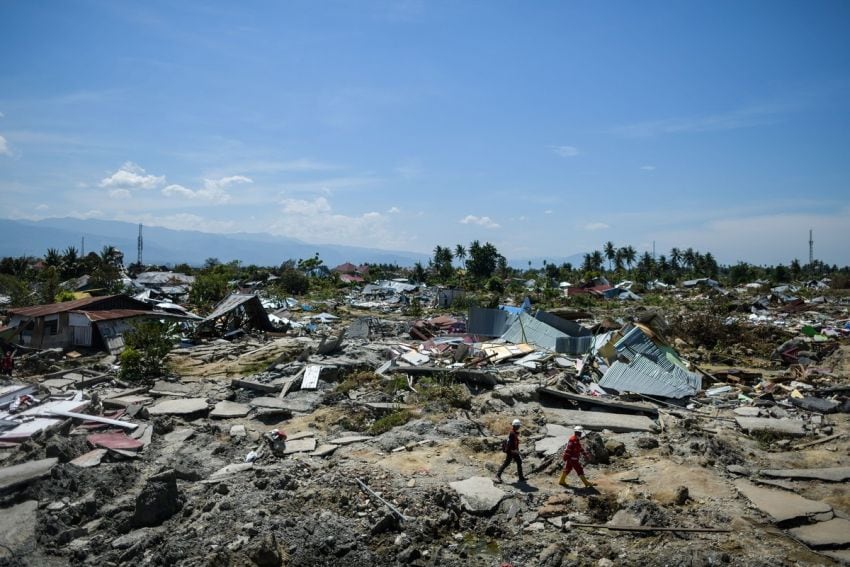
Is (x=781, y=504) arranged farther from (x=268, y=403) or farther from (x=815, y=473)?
(x=268, y=403)

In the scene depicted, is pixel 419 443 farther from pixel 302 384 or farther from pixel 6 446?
pixel 6 446

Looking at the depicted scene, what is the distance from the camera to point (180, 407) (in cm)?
1170

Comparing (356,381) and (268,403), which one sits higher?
(356,381)

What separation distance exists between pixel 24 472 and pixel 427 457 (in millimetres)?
5925

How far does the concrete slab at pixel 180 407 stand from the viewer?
11.4m

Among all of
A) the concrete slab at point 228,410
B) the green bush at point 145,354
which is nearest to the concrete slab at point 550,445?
the concrete slab at point 228,410

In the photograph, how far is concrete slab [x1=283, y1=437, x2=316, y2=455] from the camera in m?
9.33

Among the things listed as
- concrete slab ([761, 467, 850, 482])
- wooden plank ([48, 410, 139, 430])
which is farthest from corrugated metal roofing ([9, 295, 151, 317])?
concrete slab ([761, 467, 850, 482])

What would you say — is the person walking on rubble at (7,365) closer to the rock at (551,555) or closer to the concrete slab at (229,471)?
the concrete slab at (229,471)

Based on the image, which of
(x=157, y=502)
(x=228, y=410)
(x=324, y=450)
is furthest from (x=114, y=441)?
(x=324, y=450)

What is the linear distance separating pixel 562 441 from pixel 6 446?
9.57m

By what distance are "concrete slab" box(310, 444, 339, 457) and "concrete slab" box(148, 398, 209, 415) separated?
3.67 meters

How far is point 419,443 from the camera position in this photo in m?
9.63

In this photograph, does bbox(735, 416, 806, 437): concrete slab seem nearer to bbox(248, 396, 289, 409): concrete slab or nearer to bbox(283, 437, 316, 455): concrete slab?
bbox(283, 437, 316, 455): concrete slab
